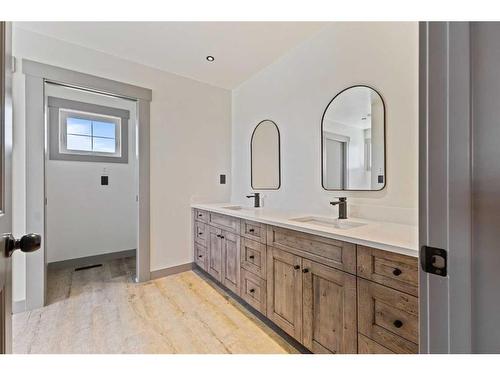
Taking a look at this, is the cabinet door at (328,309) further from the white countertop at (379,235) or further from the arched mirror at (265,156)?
the arched mirror at (265,156)

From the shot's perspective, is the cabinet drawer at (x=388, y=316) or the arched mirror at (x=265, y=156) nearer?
the cabinet drawer at (x=388, y=316)

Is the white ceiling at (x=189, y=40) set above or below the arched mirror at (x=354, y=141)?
above

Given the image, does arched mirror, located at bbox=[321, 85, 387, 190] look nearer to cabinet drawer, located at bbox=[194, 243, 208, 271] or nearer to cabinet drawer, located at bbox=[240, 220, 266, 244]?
cabinet drawer, located at bbox=[240, 220, 266, 244]

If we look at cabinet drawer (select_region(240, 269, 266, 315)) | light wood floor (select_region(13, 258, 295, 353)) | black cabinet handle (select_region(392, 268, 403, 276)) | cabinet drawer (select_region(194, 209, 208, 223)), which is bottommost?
light wood floor (select_region(13, 258, 295, 353))

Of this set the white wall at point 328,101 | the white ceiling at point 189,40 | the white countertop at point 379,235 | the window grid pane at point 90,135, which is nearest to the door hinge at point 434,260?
the white countertop at point 379,235

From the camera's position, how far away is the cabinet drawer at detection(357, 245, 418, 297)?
0.95m

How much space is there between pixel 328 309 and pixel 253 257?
2.37ft

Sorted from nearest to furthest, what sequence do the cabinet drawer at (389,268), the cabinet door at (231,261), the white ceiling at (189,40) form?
the cabinet drawer at (389,268) → the white ceiling at (189,40) → the cabinet door at (231,261)

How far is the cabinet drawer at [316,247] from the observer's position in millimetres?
1192

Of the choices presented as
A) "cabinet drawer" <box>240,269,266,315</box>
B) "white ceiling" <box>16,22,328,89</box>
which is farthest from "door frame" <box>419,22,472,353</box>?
"white ceiling" <box>16,22,328,89</box>

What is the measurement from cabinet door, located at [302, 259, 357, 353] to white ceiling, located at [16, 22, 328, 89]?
75.6 inches

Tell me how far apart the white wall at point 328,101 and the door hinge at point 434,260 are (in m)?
1.07

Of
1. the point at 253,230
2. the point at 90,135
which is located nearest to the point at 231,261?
the point at 253,230

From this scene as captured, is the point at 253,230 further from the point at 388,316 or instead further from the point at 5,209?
the point at 5,209
